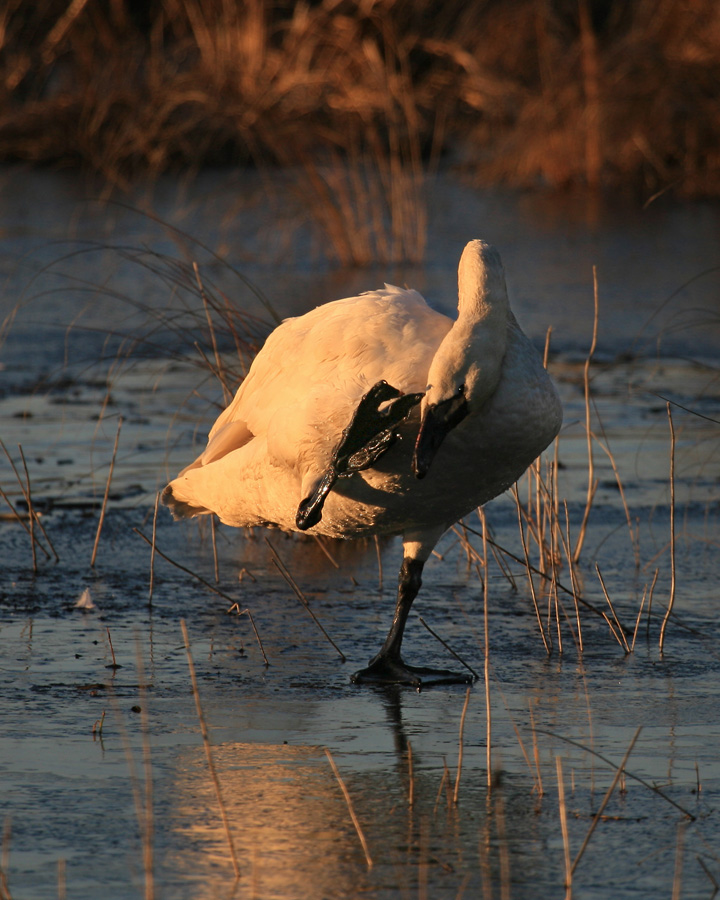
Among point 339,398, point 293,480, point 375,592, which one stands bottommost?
point 375,592

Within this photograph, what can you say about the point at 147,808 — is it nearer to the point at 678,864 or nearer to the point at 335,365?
the point at 678,864

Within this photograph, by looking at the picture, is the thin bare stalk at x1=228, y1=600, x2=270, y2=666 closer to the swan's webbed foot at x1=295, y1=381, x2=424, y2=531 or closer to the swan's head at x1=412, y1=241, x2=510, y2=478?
the swan's webbed foot at x1=295, y1=381, x2=424, y2=531

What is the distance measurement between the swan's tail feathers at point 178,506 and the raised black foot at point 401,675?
3.81 ft

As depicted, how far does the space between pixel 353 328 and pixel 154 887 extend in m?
2.13

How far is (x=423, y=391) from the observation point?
4672 mm

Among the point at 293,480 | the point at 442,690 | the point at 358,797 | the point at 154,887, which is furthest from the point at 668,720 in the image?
the point at 154,887

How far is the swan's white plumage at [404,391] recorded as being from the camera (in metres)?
4.59

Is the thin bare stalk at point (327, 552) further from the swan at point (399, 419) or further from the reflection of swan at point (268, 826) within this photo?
the reflection of swan at point (268, 826)

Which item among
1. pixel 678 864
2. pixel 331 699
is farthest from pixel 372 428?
pixel 678 864

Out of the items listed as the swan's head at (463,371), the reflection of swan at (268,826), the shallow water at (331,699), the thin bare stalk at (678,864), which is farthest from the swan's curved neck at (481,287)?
the thin bare stalk at (678,864)

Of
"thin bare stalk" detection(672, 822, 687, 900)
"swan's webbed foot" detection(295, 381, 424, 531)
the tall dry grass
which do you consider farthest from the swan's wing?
the tall dry grass

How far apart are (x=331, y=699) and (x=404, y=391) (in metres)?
0.99

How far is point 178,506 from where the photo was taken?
19.7 feet

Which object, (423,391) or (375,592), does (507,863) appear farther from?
(375,592)
